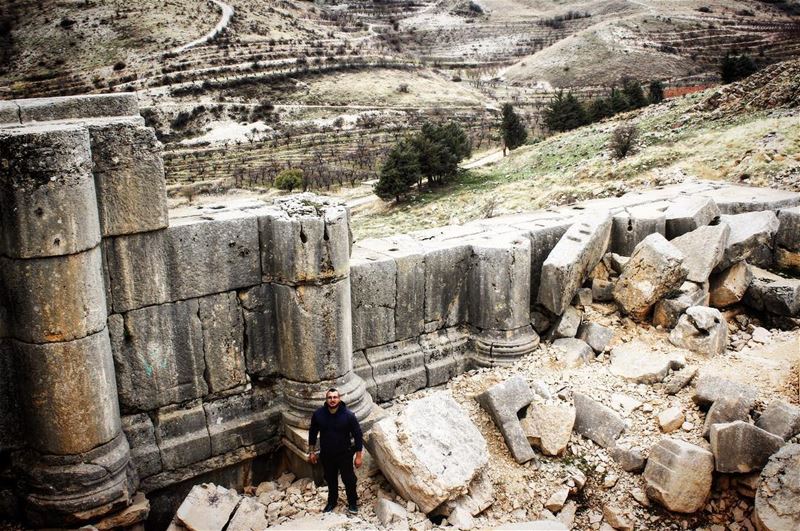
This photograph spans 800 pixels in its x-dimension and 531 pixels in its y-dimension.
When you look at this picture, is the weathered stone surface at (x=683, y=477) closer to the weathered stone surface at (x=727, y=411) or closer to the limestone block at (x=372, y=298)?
the weathered stone surface at (x=727, y=411)

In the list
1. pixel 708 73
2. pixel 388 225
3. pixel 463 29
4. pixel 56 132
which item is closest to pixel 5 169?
pixel 56 132

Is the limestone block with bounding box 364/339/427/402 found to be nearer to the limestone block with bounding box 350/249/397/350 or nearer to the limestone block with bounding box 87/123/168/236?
the limestone block with bounding box 350/249/397/350

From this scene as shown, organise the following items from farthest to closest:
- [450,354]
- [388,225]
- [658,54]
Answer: [658,54] < [388,225] < [450,354]

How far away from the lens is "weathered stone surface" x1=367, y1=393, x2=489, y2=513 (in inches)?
213

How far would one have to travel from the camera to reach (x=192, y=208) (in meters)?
6.29

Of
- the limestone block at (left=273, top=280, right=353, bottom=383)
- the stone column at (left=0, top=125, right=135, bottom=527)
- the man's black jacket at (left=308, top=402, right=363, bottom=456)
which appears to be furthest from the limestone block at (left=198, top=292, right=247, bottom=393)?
the man's black jacket at (left=308, top=402, right=363, bottom=456)

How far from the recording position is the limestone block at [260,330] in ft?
19.8

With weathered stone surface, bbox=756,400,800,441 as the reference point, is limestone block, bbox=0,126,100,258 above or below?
above

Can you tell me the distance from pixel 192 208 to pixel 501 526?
13.7 feet

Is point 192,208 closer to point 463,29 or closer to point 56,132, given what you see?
point 56,132

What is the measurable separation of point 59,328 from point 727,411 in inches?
232

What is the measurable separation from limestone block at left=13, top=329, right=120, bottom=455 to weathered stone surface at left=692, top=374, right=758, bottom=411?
5574mm

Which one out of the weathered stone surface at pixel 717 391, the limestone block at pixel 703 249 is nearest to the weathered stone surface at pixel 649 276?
the limestone block at pixel 703 249

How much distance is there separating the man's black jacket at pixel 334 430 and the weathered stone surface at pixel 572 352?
9.57 feet
